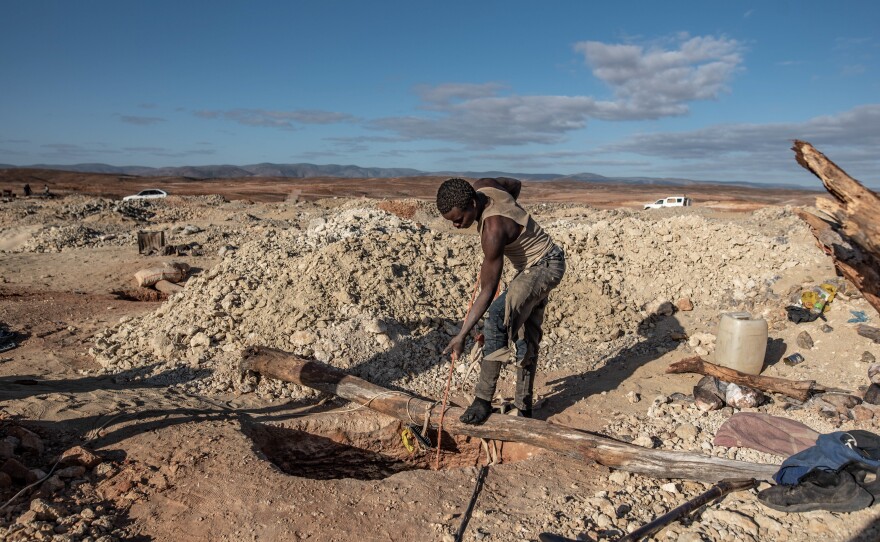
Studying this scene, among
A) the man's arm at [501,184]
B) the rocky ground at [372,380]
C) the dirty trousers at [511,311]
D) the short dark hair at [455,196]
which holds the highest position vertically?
the man's arm at [501,184]

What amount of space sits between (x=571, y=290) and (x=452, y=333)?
1.64m

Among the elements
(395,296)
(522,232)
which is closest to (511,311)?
(522,232)

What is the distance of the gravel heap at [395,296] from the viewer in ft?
15.9

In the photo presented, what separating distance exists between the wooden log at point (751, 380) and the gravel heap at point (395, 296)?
885 mm

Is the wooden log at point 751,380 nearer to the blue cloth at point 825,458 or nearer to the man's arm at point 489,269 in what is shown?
the blue cloth at point 825,458

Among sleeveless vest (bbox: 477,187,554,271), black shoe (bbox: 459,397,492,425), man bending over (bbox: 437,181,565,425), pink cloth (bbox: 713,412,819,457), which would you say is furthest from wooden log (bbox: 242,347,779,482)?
sleeveless vest (bbox: 477,187,554,271)

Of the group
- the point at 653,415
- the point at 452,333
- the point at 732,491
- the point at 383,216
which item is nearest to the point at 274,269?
the point at 452,333

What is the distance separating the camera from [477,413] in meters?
3.59

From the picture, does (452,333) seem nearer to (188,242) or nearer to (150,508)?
(150,508)

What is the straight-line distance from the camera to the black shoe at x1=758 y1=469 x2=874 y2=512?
8.84ft

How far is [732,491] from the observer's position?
115 inches

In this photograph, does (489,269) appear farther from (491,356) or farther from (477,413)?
(477,413)

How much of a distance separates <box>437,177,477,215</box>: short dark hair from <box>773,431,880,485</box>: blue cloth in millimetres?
2125

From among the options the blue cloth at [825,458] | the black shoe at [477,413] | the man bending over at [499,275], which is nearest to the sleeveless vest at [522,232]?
the man bending over at [499,275]
